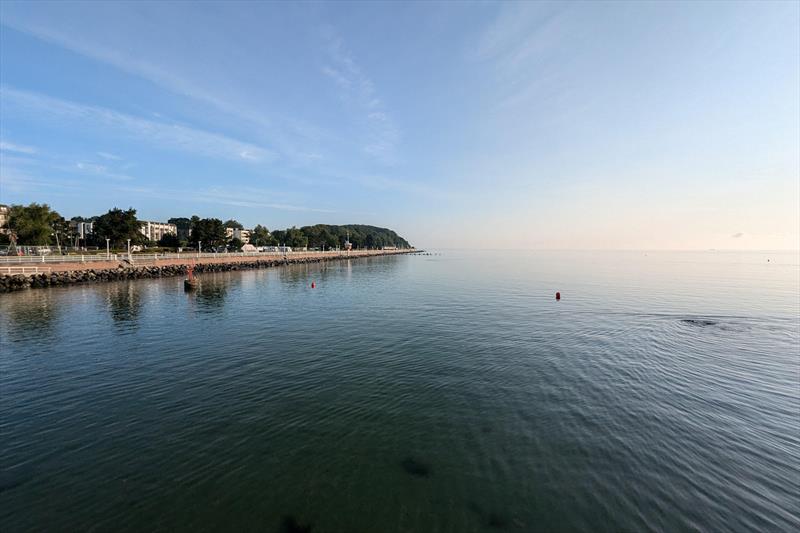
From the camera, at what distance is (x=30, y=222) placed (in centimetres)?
6731

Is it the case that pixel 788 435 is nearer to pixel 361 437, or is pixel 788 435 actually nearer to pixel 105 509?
pixel 361 437

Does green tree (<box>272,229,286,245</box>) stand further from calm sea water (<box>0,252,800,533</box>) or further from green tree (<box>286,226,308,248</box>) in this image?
calm sea water (<box>0,252,800,533</box>)

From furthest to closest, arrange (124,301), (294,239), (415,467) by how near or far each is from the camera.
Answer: (294,239)
(124,301)
(415,467)

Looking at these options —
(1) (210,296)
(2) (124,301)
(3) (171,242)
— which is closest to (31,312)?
(2) (124,301)

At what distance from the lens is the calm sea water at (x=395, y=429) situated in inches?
295

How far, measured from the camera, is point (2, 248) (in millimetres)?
65750

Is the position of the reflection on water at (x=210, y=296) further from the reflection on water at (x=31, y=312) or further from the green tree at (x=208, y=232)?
the green tree at (x=208, y=232)

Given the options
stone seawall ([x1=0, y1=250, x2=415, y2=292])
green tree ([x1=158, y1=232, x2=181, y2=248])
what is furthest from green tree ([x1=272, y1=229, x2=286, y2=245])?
stone seawall ([x1=0, y1=250, x2=415, y2=292])

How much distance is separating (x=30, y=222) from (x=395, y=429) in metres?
94.7

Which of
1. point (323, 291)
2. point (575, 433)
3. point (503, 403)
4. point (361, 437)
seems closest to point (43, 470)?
point (361, 437)

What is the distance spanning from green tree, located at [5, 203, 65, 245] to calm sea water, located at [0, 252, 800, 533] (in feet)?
221

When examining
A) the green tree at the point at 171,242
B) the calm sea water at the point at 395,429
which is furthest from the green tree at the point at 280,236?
the calm sea water at the point at 395,429

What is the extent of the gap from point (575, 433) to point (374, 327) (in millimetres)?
15883

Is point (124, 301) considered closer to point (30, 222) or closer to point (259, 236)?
point (30, 222)
